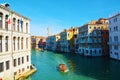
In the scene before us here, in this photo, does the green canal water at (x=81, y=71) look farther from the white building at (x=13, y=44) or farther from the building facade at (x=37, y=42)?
the building facade at (x=37, y=42)

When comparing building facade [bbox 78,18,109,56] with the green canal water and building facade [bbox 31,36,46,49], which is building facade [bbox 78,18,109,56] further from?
building facade [bbox 31,36,46,49]

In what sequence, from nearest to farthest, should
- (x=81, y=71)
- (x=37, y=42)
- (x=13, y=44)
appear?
(x=13, y=44) < (x=81, y=71) < (x=37, y=42)

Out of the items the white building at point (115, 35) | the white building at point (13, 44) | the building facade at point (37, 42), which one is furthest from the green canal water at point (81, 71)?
the building facade at point (37, 42)

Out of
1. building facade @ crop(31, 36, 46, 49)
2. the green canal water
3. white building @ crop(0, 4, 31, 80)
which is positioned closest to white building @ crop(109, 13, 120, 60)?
the green canal water

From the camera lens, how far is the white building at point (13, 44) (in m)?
24.9

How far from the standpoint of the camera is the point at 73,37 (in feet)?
359

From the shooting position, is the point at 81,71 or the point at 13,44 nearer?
the point at 13,44

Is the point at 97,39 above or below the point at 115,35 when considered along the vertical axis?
below

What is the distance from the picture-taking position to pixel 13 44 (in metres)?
29.1

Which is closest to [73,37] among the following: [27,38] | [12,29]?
[27,38]

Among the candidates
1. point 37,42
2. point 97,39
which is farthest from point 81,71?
point 37,42

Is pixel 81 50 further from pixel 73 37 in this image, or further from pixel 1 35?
pixel 1 35

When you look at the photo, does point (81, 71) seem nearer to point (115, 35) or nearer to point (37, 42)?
point (115, 35)

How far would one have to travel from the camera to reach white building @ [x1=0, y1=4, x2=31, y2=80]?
24.9 meters
